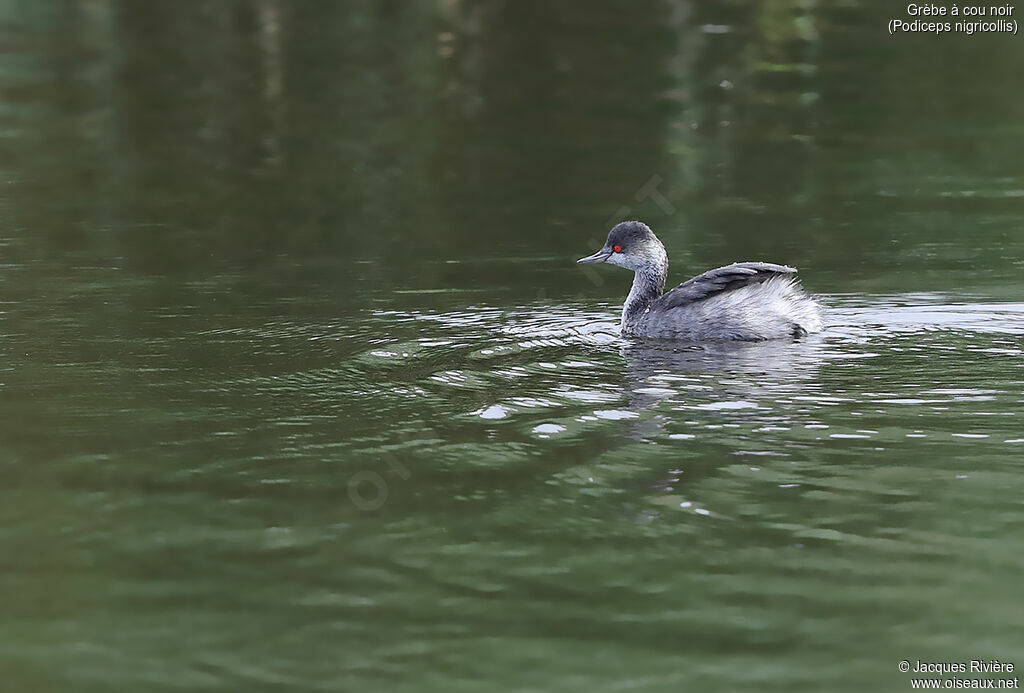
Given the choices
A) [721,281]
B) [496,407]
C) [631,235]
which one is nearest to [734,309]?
[721,281]

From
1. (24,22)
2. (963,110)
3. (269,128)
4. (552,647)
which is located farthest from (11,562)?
(24,22)

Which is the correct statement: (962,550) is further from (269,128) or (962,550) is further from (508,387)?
(269,128)

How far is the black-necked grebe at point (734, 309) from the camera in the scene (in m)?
12.1

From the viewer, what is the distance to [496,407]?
9.94 m

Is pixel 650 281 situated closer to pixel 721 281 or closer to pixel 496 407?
pixel 721 281

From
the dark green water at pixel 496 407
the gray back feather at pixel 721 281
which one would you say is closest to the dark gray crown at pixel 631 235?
the dark green water at pixel 496 407

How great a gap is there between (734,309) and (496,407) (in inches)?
116

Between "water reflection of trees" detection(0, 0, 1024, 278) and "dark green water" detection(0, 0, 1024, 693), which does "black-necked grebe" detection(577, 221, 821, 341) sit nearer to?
"dark green water" detection(0, 0, 1024, 693)

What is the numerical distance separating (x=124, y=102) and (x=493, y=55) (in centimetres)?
765

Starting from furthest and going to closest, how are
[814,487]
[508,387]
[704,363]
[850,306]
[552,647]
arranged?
1. [850,306]
2. [704,363]
3. [508,387]
4. [814,487]
5. [552,647]

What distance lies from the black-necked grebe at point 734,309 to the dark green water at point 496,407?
0.31 metres

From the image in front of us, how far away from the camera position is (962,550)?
7.30 meters

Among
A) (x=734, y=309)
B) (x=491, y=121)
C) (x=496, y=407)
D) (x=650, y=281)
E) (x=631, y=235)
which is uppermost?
(x=491, y=121)

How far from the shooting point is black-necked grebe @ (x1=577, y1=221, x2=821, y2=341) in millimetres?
12055
